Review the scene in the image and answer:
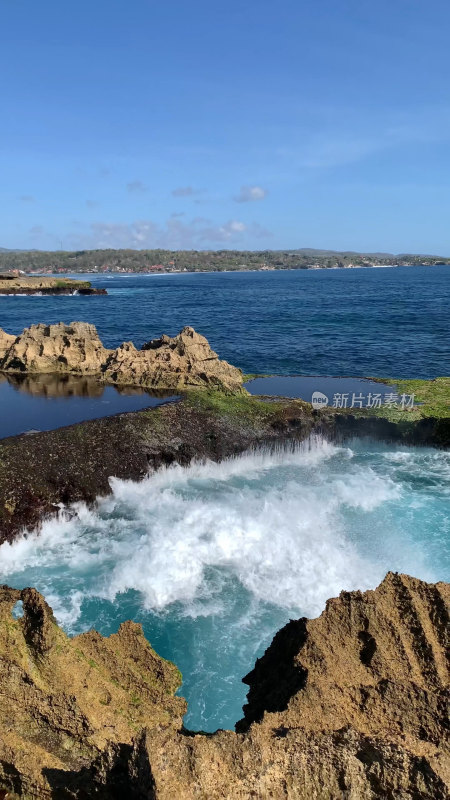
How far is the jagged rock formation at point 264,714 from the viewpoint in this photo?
4504 mm

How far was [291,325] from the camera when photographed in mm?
66375

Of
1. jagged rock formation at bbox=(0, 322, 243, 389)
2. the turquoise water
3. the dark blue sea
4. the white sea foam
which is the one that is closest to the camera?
the turquoise water

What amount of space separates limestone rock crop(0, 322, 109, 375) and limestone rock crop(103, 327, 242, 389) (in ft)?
4.64

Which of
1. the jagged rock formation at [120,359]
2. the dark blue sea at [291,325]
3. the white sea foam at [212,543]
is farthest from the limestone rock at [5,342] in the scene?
the white sea foam at [212,543]

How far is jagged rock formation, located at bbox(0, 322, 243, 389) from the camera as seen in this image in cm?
3056

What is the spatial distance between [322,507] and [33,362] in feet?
76.3

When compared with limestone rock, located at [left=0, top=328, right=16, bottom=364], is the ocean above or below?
below

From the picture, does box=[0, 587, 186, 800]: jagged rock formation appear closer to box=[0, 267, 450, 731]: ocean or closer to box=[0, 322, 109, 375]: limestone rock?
box=[0, 267, 450, 731]: ocean

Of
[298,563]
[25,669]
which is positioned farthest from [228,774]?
[298,563]

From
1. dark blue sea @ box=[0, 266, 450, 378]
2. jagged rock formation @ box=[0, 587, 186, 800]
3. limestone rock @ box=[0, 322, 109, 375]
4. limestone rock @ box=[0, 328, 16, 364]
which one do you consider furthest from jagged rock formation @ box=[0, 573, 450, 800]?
dark blue sea @ box=[0, 266, 450, 378]

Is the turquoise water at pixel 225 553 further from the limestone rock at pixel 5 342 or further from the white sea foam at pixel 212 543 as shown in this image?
the limestone rock at pixel 5 342

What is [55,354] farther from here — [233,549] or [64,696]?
[64,696]

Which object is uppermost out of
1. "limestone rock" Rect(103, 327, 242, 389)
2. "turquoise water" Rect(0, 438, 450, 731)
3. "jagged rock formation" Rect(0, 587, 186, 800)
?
"limestone rock" Rect(103, 327, 242, 389)

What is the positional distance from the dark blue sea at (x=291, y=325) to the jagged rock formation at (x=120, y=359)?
27.4 feet
